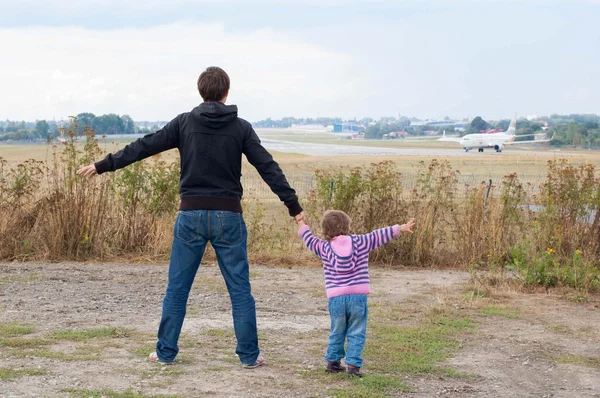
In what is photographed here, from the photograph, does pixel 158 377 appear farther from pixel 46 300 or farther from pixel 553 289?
pixel 553 289

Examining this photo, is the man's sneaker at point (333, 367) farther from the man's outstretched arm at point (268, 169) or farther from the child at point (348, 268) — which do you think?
the man's outstretched arm at point (268, 169)

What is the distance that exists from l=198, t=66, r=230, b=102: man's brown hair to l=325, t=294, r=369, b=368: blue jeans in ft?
5.33

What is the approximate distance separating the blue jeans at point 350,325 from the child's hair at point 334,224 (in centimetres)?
44

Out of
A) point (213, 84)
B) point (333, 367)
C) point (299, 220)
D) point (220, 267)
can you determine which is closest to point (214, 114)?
point (213, 84)

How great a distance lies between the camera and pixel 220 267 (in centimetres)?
607

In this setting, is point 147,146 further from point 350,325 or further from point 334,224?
point 350,325

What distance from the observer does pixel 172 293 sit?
20.0ft

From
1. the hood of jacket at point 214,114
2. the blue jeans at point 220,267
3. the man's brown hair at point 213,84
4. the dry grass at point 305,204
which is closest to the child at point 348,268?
the blue jeans at point 220,267

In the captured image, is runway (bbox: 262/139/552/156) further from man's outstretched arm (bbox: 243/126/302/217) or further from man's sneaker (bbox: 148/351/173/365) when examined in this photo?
man's outstretched arm (bbox: 243/126/302/217)

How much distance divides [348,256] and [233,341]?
5.47 ft

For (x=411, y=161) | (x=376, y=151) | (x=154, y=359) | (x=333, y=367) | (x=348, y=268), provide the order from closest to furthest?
(x=348, y=268) → (x=333, y=367) → (x=154, y=359) → (x=411, y=161) → (x=376, y=151)

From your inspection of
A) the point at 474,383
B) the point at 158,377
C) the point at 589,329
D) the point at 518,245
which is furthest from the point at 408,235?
the point at 158,377

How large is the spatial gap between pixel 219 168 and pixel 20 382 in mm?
1931

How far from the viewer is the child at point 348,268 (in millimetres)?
5965
